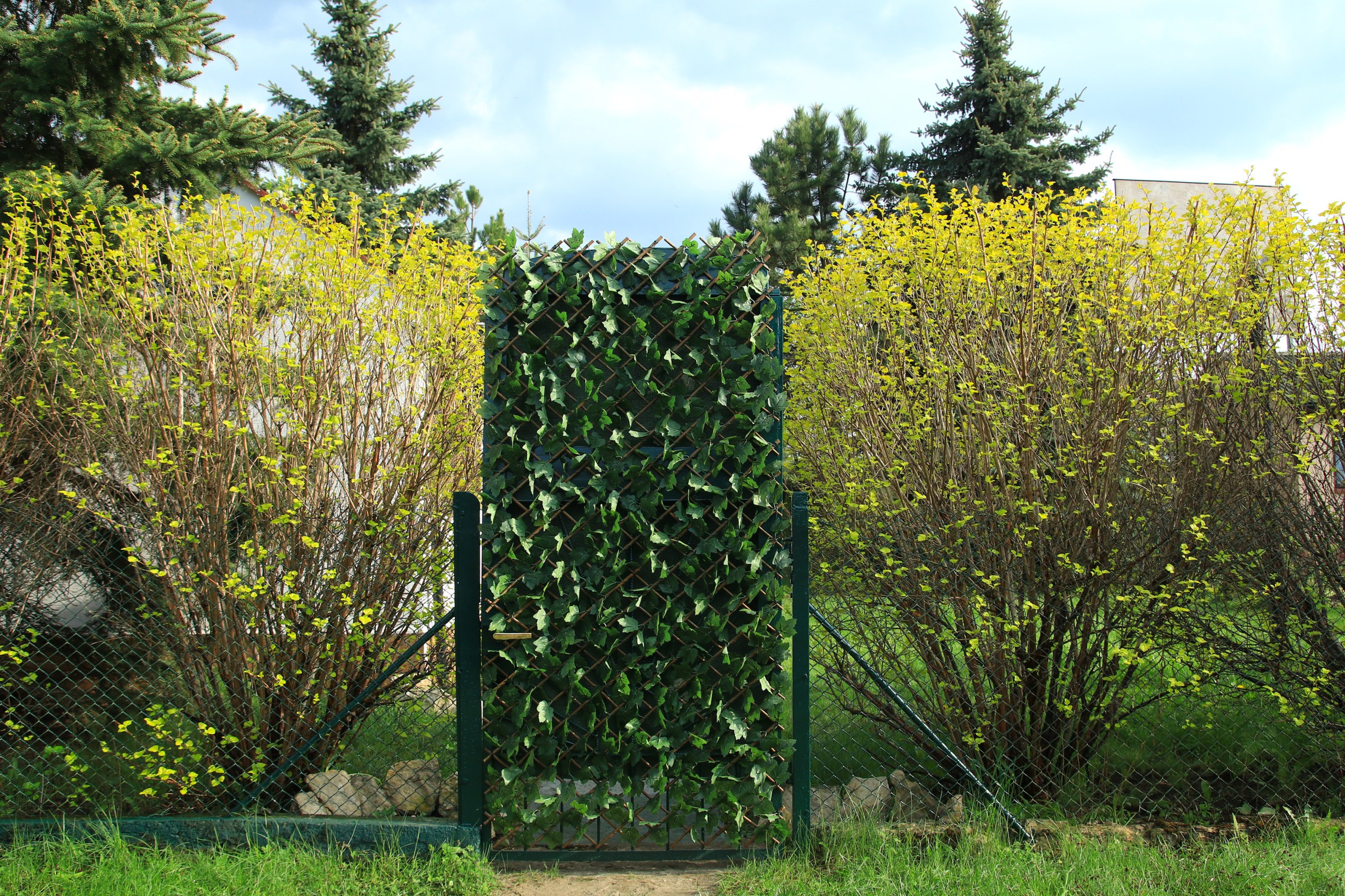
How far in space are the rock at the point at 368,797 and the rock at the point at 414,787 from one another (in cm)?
3

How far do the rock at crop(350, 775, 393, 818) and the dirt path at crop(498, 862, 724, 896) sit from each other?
673 millimetres

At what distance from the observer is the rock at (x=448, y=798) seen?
3.20 meters

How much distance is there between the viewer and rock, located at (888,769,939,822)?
3328 mm

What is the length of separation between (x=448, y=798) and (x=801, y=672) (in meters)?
1.52

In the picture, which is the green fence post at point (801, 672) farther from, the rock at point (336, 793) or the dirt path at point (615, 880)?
the rock at point (336, 793)

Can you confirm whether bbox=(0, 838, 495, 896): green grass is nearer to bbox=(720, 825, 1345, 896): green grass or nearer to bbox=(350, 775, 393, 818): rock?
bbox=(350, 775, 393, 818): rock

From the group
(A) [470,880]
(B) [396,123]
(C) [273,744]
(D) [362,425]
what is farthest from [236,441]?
(B) [396,123]

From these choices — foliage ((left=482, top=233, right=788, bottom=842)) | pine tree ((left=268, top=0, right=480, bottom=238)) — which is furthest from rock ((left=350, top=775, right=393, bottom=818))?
pine tree ((left=268, top=0, right=480, bottom=238))

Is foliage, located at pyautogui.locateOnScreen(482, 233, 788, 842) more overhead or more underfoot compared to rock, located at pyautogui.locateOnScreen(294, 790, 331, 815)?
more overhead

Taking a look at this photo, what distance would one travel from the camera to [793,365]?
450cm

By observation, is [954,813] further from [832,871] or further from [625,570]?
[625,570]

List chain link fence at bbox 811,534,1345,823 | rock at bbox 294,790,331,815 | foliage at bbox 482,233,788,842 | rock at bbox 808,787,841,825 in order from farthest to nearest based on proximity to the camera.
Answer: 1. chain link fence at bbox 811,534,1345,823
2. rock at bbox 294,790,331,815
3. rock at bbox 808,787,841,825
4. foliage at bbox 482,233,788,842

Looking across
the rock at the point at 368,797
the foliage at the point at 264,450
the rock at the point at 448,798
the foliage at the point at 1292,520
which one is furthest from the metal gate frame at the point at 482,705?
the foliage at the point at 1292,520

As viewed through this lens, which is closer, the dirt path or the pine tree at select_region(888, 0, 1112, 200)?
the dirt path
